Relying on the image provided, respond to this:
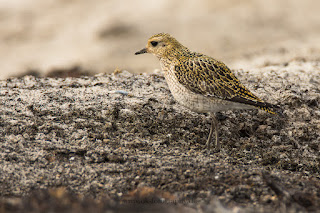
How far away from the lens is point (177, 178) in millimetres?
4695

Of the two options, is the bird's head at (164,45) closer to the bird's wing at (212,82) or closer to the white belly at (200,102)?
the bird's wing at (212,82)

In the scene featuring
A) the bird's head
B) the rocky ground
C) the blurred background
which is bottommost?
the rocky ground

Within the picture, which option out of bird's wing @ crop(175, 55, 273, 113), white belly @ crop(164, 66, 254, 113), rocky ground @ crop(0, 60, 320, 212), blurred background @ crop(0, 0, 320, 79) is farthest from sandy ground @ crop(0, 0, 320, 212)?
blurred background @ crop(0, 0, 320, 79)

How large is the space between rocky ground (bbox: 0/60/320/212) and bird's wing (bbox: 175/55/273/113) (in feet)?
2.60

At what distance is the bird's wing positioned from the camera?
5.41m

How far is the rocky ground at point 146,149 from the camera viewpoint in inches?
166

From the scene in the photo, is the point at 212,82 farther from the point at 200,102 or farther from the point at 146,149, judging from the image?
the point at 146,149

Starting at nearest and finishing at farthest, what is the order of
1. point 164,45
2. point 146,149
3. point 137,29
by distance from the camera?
point 146,149 → point 164,45 → point 137,29

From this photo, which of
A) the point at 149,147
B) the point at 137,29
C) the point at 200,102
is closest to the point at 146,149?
the point at 149,147

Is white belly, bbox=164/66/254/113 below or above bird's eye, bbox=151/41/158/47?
below

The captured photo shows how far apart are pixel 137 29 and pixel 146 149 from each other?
952cm

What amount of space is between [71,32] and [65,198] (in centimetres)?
1195

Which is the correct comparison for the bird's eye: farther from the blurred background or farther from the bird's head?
the blurred background

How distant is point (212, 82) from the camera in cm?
549
